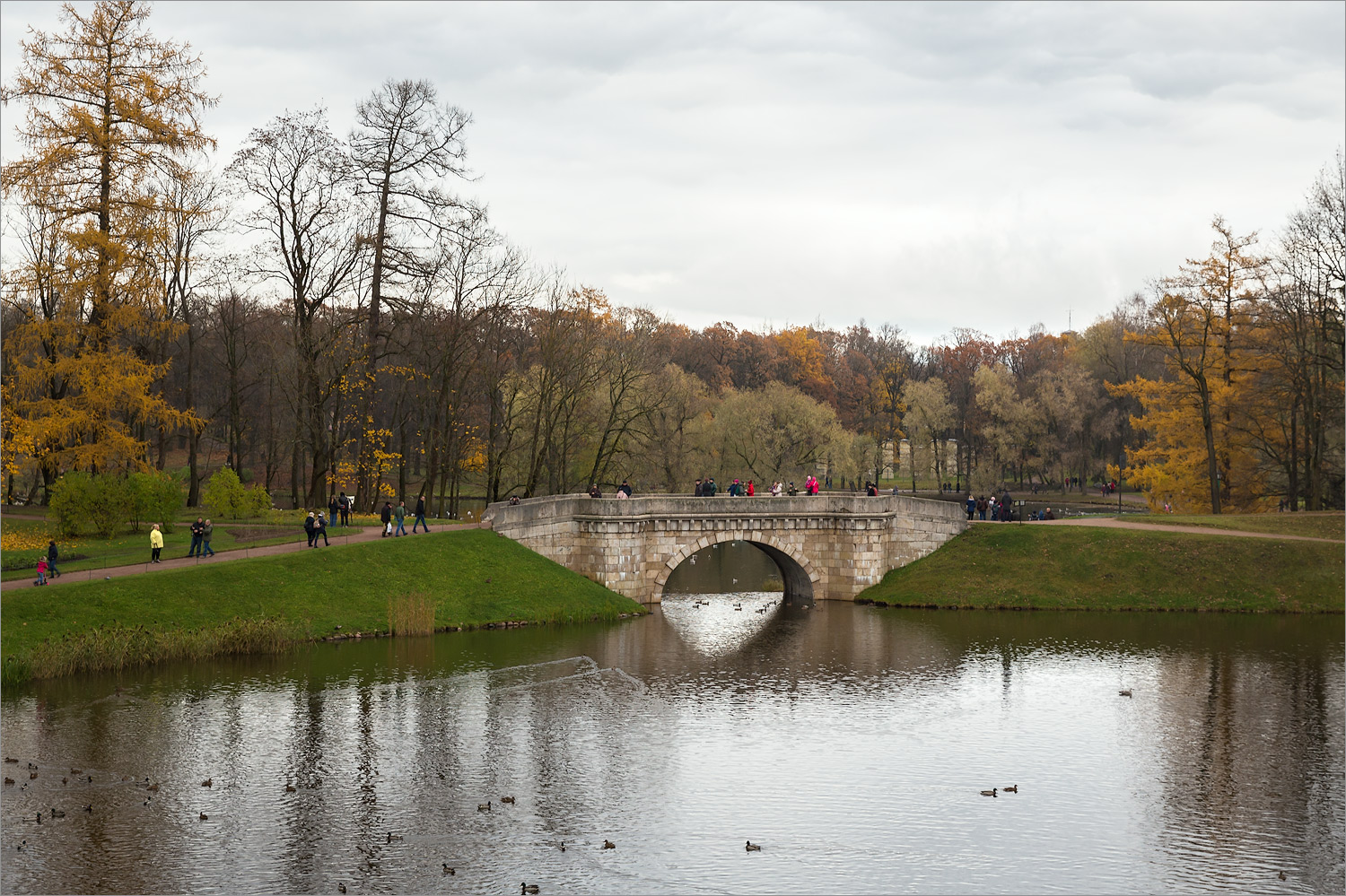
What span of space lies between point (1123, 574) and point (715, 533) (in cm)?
1661

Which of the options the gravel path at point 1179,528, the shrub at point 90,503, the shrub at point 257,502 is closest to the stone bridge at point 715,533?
the gravel path at point 1179,528

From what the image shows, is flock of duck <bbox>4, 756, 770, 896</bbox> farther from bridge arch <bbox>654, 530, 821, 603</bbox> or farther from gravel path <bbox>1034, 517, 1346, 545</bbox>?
gravel path <bbox>1034, 517, 1346, 545</bbox>

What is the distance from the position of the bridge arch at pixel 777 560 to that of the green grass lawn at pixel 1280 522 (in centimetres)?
1654

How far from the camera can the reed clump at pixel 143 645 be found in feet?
99.1

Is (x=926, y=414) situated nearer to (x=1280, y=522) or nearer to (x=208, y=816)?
(x=1280, y=522)

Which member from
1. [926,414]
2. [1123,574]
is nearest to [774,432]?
[926,414]

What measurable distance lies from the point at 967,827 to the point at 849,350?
102m

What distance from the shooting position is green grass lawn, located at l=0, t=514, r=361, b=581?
36.0 metres

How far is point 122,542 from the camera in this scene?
4012 cm

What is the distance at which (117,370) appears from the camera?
1575 inches

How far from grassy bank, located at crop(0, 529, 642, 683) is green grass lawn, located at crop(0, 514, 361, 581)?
296cm

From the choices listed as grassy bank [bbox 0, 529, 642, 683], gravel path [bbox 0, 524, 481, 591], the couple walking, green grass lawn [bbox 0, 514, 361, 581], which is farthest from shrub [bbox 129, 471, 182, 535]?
the couple walking

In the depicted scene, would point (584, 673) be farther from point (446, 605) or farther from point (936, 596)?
point (936, 596)

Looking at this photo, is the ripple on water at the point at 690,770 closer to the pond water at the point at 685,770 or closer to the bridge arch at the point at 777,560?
the pond water at the point at 685,770
